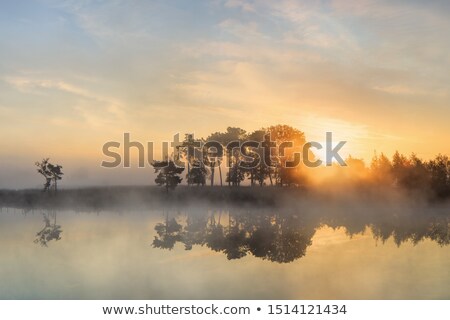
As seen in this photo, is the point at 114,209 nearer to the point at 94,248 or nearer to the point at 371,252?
the point at 94,248

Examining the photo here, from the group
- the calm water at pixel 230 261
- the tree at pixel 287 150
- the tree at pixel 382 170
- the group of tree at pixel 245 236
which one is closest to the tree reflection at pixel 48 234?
the calm water at pixel 230 261

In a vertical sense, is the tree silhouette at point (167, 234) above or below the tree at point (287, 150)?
below

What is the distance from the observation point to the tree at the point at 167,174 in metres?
63.9

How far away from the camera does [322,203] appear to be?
2266 inches

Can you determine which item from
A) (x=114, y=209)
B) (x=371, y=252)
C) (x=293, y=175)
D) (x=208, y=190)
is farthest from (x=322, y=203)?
(x=371, y=252)

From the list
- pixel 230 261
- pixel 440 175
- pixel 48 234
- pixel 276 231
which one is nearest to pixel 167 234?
pixel 276 231

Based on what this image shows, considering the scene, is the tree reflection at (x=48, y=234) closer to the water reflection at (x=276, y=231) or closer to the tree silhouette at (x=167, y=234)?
the tree silhouette at (x=167, y=234)

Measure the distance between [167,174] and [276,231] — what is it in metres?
33.0

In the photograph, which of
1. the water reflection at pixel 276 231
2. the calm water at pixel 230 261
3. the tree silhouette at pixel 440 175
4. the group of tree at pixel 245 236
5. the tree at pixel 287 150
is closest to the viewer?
the calm water at pixel 230 261

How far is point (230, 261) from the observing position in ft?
77.8

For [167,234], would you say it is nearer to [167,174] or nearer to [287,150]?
[167,174]

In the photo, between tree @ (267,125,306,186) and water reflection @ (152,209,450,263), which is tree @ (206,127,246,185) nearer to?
tree @ (267,125,306,186)

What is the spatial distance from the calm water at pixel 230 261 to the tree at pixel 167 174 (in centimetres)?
2505
